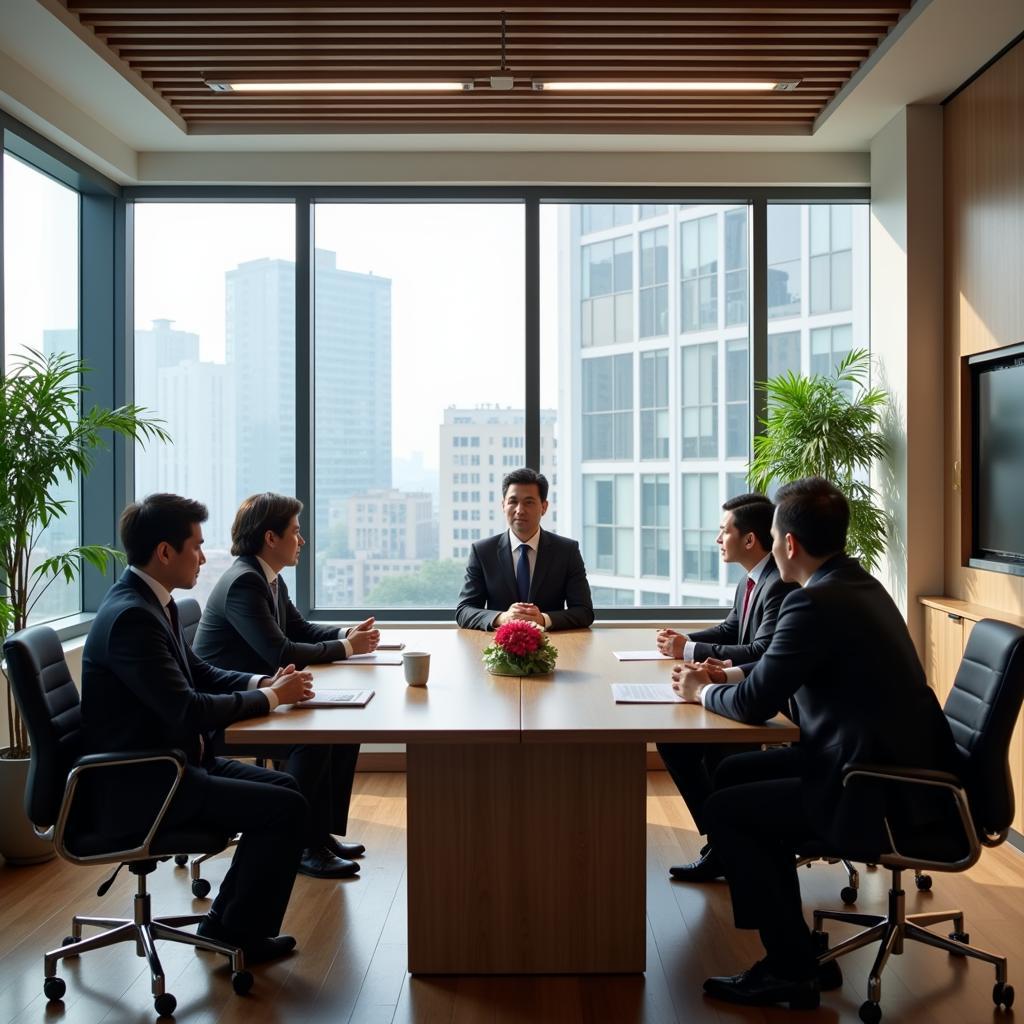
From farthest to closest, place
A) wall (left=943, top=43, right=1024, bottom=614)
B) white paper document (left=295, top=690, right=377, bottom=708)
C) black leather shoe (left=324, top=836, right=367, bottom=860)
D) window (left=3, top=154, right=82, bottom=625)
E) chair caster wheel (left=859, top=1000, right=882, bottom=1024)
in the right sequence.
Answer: window (left=3, top=154, right=82, bottom=625) → wall (left=943, top=43, right=1024, bottom=614) → black leather shoe (left=324, top=836, right=367, bottom=860) → white paper document (left=295, top=690, right=377, bottom=708) → chair caster wheel (left=859, top=1000, right=882, bottom=1024)

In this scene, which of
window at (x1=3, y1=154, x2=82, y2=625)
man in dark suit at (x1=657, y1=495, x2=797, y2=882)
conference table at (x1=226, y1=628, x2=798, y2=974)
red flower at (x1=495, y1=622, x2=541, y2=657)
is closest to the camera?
conference table at (x1=226, y1=628, x2=798, y2=974)

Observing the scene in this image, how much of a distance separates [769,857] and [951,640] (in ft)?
7.88

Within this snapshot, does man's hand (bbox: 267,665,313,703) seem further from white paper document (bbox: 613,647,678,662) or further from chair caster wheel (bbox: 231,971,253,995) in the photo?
white paper document (bbox: 613,647,678,662)

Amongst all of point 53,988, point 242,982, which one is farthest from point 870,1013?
point 53,988

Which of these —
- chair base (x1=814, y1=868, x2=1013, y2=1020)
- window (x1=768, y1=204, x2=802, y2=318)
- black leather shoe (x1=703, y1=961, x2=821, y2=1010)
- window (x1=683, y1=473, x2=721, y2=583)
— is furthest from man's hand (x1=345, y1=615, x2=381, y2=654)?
window (x1=768, y1=204, x2=802, y2=318)

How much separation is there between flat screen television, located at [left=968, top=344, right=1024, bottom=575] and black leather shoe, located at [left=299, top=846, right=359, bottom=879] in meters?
3.13

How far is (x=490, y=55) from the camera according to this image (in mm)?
4852

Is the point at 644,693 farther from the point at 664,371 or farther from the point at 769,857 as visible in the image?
the point at 664,371

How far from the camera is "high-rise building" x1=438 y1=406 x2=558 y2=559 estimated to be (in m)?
6.31

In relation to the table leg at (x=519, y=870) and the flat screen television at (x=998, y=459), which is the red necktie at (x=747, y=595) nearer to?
the table leg at (x=519, y=870)

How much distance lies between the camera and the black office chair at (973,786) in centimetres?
287

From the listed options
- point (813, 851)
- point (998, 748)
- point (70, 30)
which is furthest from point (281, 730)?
point (70, 30)

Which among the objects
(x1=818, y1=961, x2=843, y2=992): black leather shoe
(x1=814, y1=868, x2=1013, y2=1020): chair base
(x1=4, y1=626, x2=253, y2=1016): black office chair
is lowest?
(x1=818, y1=961, x2=843, y2=992): black leather shoe

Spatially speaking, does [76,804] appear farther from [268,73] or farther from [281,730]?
[268,73]
